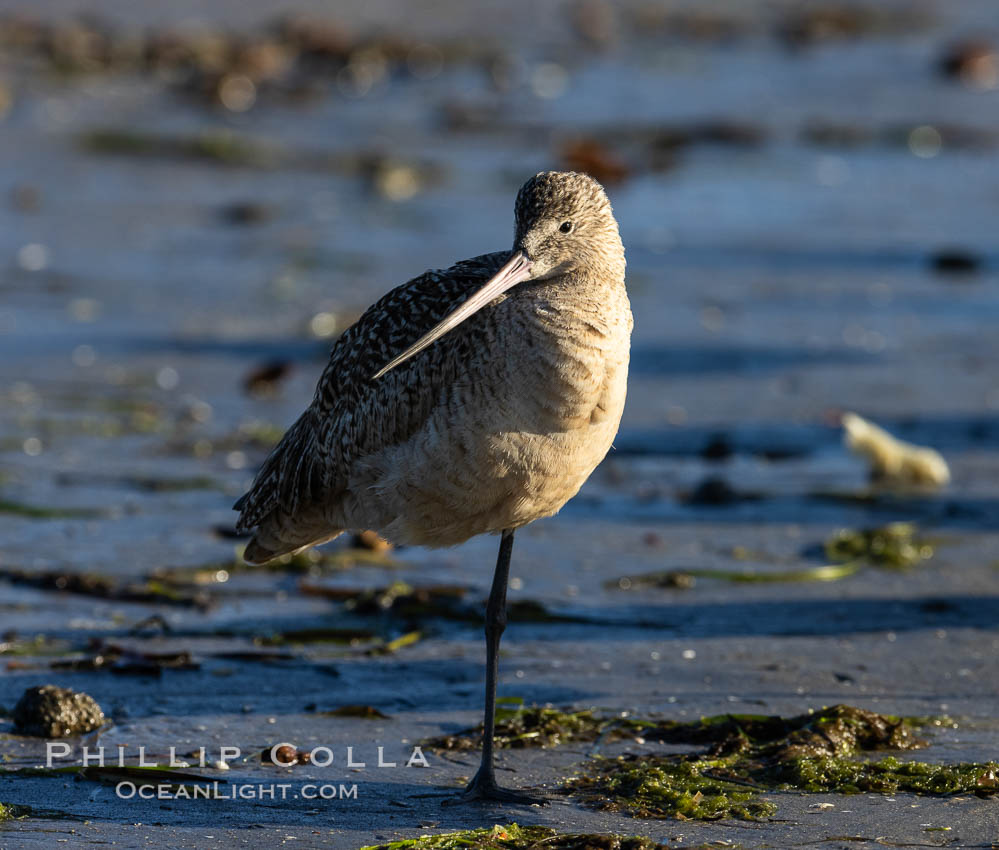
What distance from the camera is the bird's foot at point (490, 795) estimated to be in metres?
3.75

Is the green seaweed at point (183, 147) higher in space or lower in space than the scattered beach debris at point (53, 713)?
higher

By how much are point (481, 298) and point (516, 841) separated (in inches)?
46.8

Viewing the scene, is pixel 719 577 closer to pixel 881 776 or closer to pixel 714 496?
pixel 714 496

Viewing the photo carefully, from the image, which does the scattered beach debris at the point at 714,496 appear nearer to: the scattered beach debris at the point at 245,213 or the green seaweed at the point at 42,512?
the green seaweed at the point at 42,512

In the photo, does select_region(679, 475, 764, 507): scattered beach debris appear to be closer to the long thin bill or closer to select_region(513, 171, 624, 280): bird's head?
select_region(513, 171, 624, 280): bird's head

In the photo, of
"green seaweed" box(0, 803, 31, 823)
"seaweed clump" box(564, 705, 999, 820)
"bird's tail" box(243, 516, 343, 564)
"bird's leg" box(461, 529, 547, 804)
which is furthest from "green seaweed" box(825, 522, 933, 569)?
"green seaweed" box(0, 803, 31, 823)

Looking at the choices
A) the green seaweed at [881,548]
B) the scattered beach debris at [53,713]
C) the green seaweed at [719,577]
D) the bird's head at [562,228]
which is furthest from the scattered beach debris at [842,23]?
the scattered beach debris at [53,713]

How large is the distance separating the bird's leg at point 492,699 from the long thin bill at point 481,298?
54 centimetres

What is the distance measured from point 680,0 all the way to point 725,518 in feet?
33.1

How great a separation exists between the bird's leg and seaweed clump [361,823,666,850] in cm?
24

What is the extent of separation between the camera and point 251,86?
1216cm

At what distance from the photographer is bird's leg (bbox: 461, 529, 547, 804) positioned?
12.4 ft

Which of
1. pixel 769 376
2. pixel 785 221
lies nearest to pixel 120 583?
pixel 769 376

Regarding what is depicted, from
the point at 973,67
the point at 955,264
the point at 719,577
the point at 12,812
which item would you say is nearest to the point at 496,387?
the point at 12,812
